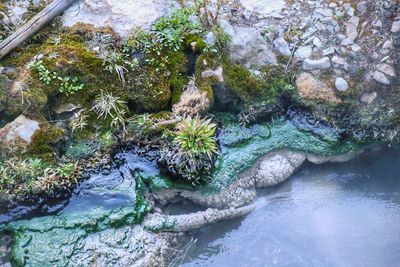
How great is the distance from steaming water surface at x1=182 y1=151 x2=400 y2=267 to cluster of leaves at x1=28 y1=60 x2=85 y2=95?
301cm

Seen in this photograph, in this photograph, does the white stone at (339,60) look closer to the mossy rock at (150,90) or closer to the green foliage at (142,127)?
the mossy rock at (150,90)

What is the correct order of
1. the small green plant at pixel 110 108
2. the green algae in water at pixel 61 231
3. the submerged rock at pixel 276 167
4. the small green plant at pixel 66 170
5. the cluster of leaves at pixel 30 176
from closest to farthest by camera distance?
the green algae in water at pixel 61 231
the cluster of leaves at pixel 30 176
the small green plant at pixel 66 170
the small green plant at pixel 110 108
the submerged rock at pixel 276 167

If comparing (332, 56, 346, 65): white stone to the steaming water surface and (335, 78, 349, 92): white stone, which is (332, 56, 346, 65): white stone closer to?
(335, 78, 349, 92): white stone

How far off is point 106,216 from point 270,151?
2815 mm

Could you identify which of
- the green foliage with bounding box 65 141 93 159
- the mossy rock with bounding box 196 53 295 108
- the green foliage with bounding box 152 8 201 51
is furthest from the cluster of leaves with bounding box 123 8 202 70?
the green foliage with bounding box 65 141 93 159

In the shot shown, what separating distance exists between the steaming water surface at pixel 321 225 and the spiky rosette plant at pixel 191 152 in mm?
913

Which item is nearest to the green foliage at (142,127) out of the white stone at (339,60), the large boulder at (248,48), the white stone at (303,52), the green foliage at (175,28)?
the green foliage at (175,28)

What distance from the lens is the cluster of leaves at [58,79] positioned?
21.3ft

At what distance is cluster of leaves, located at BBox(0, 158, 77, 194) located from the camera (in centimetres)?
604

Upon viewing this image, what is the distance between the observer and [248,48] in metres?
7.14

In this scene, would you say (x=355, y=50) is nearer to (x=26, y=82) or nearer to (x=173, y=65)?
(x=173, y=65)

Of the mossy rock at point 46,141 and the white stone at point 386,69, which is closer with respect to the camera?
the mossy rock at point 46,141

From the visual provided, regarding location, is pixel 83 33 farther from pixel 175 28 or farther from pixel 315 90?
pixel 315 90

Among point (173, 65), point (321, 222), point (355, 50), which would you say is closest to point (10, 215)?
point (173, 65)
